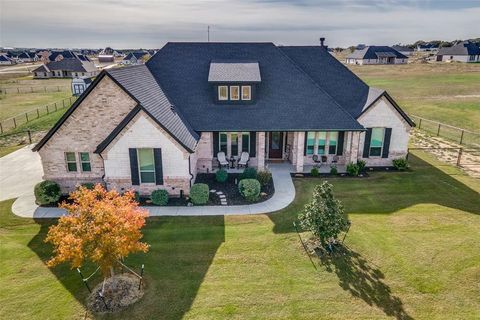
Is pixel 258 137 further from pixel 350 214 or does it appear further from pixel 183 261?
pixel 183 261

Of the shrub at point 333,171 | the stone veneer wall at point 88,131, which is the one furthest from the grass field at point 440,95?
the stone veneer wall at point 88,131

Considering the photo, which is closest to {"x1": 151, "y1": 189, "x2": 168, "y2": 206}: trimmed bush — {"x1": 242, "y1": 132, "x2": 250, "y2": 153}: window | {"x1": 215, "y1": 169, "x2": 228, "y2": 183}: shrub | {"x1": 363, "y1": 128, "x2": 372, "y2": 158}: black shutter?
{"x1": 215, "y1": 169, "x2": 228, "y2": 183}: shrub

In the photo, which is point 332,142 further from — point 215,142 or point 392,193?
point 215,142

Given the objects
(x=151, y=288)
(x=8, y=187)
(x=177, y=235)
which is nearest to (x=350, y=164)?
(x=177, y=235)

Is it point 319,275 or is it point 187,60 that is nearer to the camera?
point 319,275

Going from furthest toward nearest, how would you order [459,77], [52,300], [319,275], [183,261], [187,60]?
[459,77]
[187,60]
[183,261]
[319,275]
[52,300]

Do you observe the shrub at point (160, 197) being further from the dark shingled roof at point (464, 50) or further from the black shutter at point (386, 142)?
the dark shingled roof at point (464, 50)
